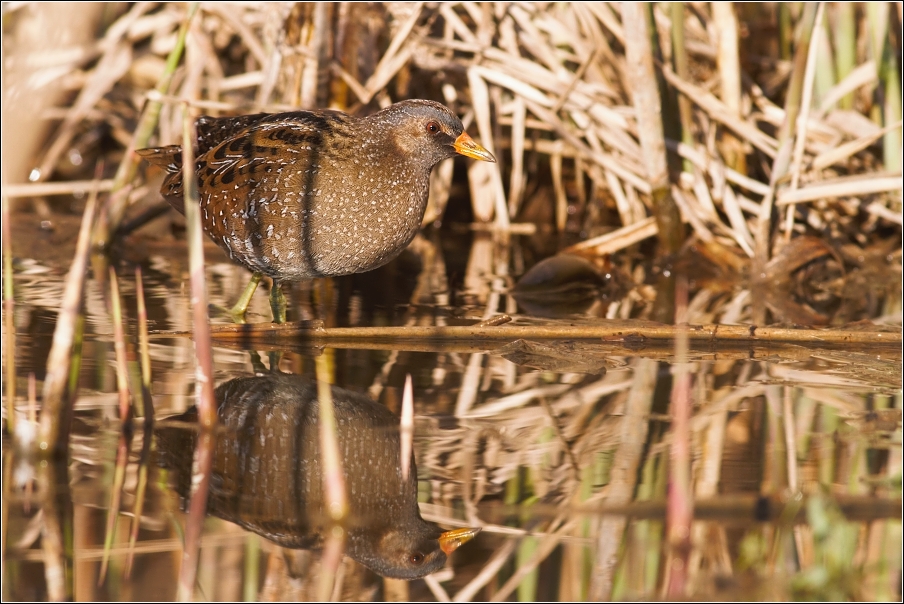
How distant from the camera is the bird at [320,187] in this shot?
439cm

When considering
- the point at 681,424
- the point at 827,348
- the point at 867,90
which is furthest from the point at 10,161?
the point at 867,90

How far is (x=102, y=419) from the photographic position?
3400mm

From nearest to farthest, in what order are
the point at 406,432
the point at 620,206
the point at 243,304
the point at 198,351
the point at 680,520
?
the point at 680,520
the point at 198,351
the point at 406,432
the point at 243,304
the point at 620,206

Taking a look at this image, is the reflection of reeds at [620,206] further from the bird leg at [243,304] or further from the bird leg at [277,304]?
the bird leg at [243,304]

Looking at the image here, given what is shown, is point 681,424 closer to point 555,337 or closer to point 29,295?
point 555,337

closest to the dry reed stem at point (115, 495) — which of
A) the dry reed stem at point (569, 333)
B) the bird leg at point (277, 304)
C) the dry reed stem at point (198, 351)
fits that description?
the dry reed stem at point (198, 351)

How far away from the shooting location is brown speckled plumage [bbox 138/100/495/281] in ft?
14.4

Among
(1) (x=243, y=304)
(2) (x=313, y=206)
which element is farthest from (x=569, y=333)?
(1) (x=243, y=304)

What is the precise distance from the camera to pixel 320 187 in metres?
4.39

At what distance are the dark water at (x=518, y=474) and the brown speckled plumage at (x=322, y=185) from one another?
1.38ft

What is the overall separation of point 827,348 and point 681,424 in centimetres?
201

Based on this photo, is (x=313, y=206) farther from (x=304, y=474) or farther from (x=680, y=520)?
(x=680, y=520)

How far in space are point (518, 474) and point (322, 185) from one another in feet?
5.54

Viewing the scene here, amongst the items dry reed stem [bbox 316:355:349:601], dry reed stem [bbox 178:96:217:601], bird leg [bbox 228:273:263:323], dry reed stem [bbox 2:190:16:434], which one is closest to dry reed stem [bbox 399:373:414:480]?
dry reed stem [bbox 316:355:349:601]
